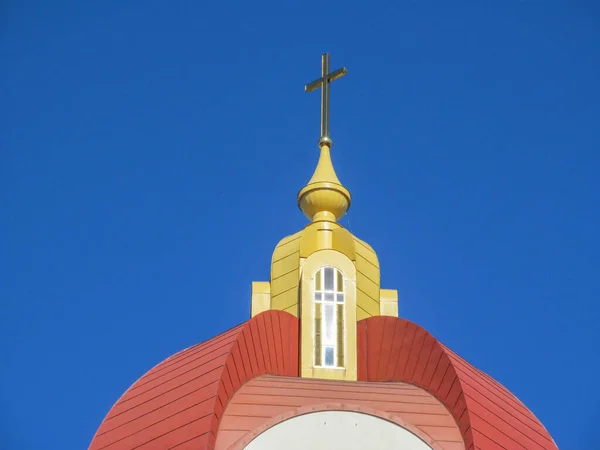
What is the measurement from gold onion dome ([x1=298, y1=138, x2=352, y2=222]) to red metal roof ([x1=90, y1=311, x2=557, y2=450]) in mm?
2182

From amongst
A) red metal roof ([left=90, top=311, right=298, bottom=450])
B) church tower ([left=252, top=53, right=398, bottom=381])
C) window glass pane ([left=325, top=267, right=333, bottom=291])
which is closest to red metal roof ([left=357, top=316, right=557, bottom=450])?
church tower ([left=252, top=53, right=398, bottom=381])

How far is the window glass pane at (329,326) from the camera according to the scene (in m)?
19.7

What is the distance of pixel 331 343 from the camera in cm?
1964

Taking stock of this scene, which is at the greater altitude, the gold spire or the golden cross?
the golden cross

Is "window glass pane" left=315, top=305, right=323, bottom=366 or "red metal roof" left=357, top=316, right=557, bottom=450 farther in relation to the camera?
"window glass pane" left=315, top=305, right=323, bottom=366

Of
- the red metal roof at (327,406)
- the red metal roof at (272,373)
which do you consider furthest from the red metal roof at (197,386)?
the red metal roof at (327,406)

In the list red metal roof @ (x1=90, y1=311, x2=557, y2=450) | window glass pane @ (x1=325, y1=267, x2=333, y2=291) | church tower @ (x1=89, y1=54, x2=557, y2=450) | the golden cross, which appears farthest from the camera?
the golden cross

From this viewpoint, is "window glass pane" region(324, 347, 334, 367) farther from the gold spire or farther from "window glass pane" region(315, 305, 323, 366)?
the gold spire

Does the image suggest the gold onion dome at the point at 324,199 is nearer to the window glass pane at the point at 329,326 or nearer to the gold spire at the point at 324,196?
the gold spire at the point at 324,196

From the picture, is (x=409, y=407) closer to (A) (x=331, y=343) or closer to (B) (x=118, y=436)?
(A) (x=331, y=343)

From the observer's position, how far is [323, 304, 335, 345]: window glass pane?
1969cm

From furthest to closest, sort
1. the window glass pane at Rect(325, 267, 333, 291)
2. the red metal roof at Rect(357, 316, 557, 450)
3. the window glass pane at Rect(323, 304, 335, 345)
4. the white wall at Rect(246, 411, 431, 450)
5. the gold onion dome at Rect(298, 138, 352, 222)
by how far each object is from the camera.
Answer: the gold onion dome at Rect(298, 138, 352, 222), the window glass pane at Rect(325, 267, 333, 291), the window glass pane at Rect(323, 304, 335, 345), the red metal roof at Rect(357, 316, 557, 450), the white wall at Rect(246, 411, 431, 450)

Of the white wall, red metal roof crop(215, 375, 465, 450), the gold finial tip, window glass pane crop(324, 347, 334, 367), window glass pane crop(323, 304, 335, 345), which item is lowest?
the white wall

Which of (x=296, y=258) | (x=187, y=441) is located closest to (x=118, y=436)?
(x=187, y=441)
